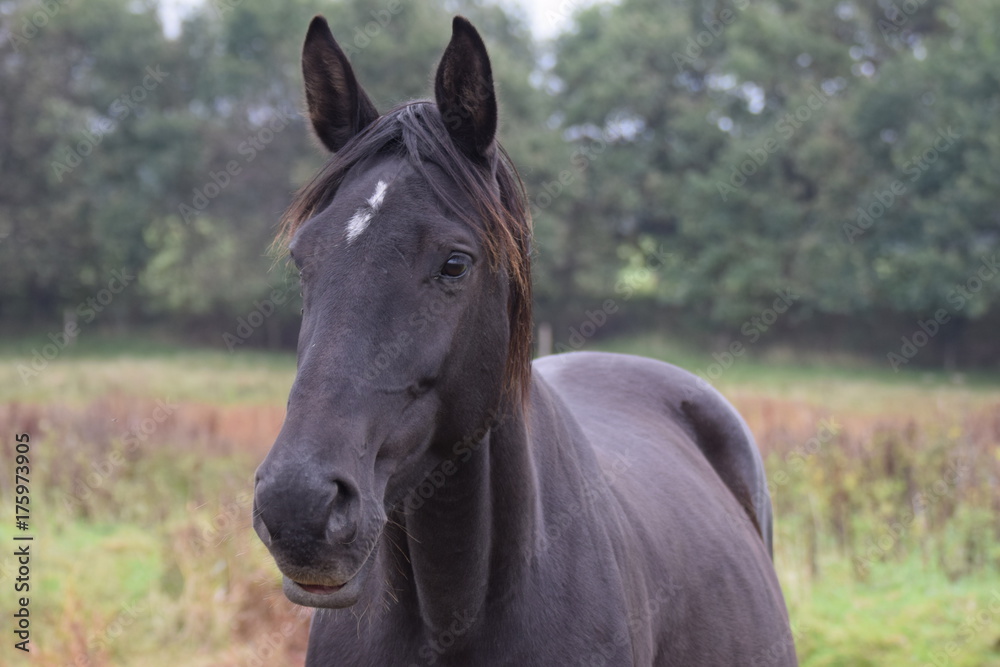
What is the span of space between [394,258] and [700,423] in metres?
2.48

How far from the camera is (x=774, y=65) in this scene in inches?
1200

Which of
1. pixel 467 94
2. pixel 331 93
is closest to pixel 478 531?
pixel 467 94

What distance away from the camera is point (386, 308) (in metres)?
1.71

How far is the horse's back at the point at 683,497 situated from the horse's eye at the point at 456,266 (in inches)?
37.3

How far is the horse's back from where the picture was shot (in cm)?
259

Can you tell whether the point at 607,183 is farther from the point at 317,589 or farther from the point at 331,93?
the point at 317,589

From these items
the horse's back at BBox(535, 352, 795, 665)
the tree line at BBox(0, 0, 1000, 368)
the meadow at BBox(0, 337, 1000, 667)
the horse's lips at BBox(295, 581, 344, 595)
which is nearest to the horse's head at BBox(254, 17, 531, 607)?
the horse's lips at BBox(295, 581, 344, 595)

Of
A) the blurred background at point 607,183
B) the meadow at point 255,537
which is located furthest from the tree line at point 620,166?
the meadow at point 255,537

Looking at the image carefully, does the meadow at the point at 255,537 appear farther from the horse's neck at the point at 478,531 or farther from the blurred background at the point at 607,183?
the blurred background at the point at 607,183

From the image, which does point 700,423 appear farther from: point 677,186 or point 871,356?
point 677,186

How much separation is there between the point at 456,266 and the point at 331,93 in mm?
672

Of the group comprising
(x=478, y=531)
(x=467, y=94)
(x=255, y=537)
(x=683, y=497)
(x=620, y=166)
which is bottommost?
(x=255, y=537)

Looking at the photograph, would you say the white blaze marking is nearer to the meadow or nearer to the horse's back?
the horse's back

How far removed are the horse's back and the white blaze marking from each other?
3.71ft
